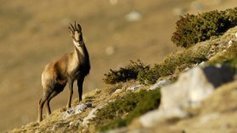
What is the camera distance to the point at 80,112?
24250 millimetres

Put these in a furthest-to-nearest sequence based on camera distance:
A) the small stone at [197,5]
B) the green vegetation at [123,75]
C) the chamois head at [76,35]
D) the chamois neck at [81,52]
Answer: the small stone at [197,5] < the green vegetation at [123,75] < the chamois head at [76,35] < the chamois neck at [81,52]

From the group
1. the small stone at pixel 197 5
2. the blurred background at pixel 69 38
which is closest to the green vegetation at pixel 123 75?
the blurred background at pixel 69 38

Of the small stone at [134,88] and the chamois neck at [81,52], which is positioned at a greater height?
the chamois neck at [81,52]

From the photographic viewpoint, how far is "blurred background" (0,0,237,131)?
207 feet

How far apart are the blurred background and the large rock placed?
4101 cm

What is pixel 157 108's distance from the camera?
17.0 meters

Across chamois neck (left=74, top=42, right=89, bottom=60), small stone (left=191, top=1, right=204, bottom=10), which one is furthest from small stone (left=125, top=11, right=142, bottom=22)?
chamois neck (left=74, top=42, right=89, bottom=60)

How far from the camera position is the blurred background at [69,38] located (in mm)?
63062

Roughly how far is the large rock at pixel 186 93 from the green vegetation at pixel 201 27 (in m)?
12.7

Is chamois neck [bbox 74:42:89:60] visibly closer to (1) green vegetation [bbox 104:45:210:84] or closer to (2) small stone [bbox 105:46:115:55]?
(1) green vegetation [bbox 104:45:210:84]

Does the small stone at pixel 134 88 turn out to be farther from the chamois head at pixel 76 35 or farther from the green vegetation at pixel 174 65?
the chamois head at pixel 76 35

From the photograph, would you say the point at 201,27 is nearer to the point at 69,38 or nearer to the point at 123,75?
the point at 123,75

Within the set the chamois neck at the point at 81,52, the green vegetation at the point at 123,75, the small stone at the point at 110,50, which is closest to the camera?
the chamois neck at the point at 81,52

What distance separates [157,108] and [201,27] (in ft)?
38.2
